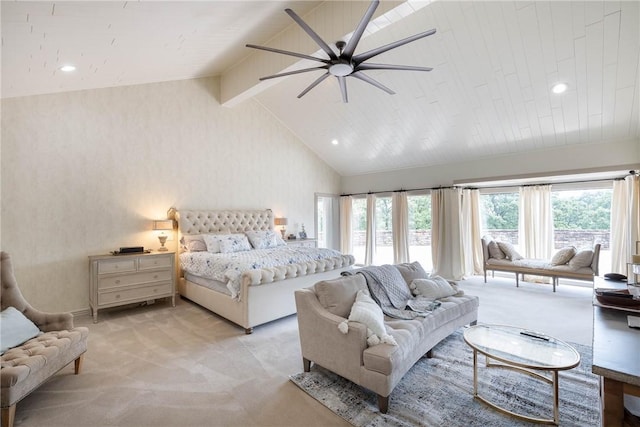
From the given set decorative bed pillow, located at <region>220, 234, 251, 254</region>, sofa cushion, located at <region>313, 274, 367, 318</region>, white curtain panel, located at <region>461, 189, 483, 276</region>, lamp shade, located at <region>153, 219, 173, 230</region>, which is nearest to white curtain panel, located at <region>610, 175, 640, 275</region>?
white curtain panel, located at <region>461, 189, 483, 276</region>

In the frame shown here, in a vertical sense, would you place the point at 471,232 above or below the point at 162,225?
below

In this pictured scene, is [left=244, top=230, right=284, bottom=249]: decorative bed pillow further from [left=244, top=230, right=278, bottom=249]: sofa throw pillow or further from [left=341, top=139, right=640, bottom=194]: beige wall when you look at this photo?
[left=341, top=139, right=640, bottom=194]: beige wall

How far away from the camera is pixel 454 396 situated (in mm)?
2324

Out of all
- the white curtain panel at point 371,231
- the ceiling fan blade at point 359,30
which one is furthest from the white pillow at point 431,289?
the white curtain panel at point 371,231

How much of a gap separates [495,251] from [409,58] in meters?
4.25

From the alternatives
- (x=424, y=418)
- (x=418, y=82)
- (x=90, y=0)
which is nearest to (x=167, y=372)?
(x=424, y=418)

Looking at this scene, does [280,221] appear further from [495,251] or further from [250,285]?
[495,251]

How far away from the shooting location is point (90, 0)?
7.40 feet

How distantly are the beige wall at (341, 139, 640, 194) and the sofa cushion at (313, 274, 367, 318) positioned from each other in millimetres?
4856

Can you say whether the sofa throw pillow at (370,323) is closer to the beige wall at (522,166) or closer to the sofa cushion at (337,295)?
the sofa cushion at (337,295)

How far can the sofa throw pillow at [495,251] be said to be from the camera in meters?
6.09

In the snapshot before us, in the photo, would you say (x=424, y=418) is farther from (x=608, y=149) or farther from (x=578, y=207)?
(x=578, y=207)

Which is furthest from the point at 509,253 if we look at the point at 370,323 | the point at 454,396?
the point at 370,323

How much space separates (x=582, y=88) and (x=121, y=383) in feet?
21.1
